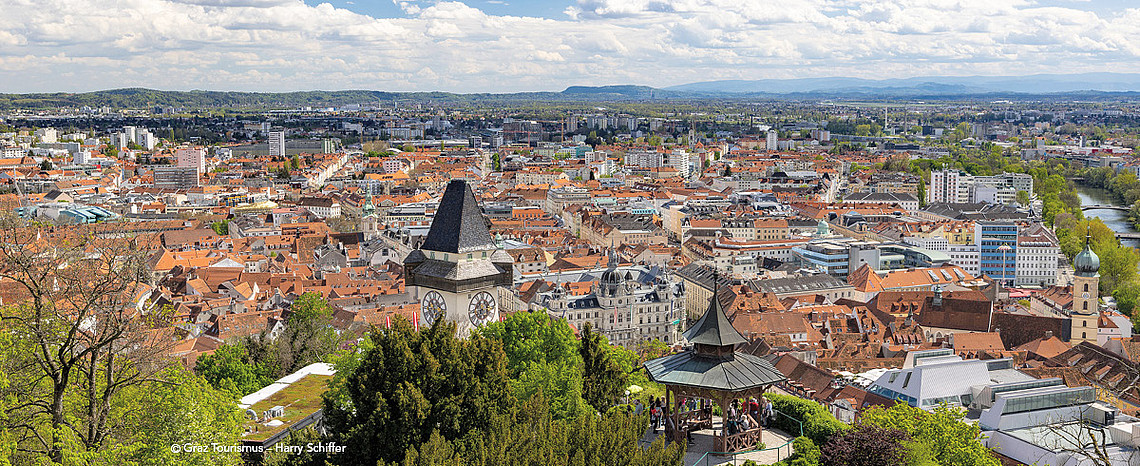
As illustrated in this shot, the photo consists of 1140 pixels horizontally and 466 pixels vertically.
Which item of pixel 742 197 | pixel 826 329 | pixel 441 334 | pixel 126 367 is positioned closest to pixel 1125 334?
pixel 826 329

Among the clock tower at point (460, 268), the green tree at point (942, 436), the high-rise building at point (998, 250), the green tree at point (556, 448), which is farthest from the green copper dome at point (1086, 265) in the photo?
the green tree at point (556, 448)

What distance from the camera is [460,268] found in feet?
73.2

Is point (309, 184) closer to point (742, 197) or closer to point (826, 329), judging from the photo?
point (742, 197)

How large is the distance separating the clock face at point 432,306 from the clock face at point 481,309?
58 cm

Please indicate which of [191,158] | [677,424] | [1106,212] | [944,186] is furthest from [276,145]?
[677,424]

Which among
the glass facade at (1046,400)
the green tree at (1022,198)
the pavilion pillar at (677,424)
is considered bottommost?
the green tree at (1022,198)

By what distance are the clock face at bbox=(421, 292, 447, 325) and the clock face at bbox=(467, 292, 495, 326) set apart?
1.89 feet

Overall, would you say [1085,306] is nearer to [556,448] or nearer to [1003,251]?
[1003,251]

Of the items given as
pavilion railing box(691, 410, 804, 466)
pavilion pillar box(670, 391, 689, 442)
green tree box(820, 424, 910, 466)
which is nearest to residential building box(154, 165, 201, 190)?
pavilion railing box(691, 410, 804, 466)

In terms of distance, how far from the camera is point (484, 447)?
15.3 m

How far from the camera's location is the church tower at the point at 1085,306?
48.5 meters

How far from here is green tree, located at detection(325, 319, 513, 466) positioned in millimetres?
16531

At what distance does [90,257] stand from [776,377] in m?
10.8

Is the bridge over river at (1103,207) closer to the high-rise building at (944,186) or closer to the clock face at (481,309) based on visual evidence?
the high-rise building at (944,186)
